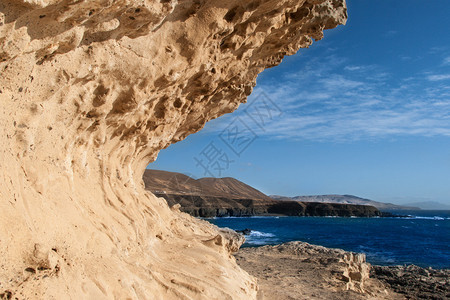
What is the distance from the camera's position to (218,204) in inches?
2621

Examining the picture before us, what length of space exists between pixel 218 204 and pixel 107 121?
206ft

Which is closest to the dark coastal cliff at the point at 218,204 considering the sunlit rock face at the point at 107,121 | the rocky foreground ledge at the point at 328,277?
the rocky foreground ledge at the point at 328,277

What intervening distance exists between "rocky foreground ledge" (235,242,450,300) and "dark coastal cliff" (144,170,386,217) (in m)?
38.4

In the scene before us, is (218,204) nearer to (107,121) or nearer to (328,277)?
(328,277)

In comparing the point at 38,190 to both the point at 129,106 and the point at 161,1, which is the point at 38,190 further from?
the point at 161,1

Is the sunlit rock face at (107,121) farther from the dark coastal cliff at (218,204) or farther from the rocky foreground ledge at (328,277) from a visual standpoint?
the dark coastal cliff at (218,204)

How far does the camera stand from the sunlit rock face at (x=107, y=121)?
282 centimetres

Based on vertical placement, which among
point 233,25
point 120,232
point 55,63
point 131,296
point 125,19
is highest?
point 233,25

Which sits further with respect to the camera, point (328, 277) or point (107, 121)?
point (328, 277)

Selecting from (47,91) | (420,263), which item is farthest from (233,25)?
(420,263)

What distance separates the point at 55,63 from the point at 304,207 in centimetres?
8029

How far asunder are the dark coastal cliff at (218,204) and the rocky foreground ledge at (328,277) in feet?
126

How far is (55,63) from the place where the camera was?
10.4 feet

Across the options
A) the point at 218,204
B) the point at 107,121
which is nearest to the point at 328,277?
the point at 107,121
